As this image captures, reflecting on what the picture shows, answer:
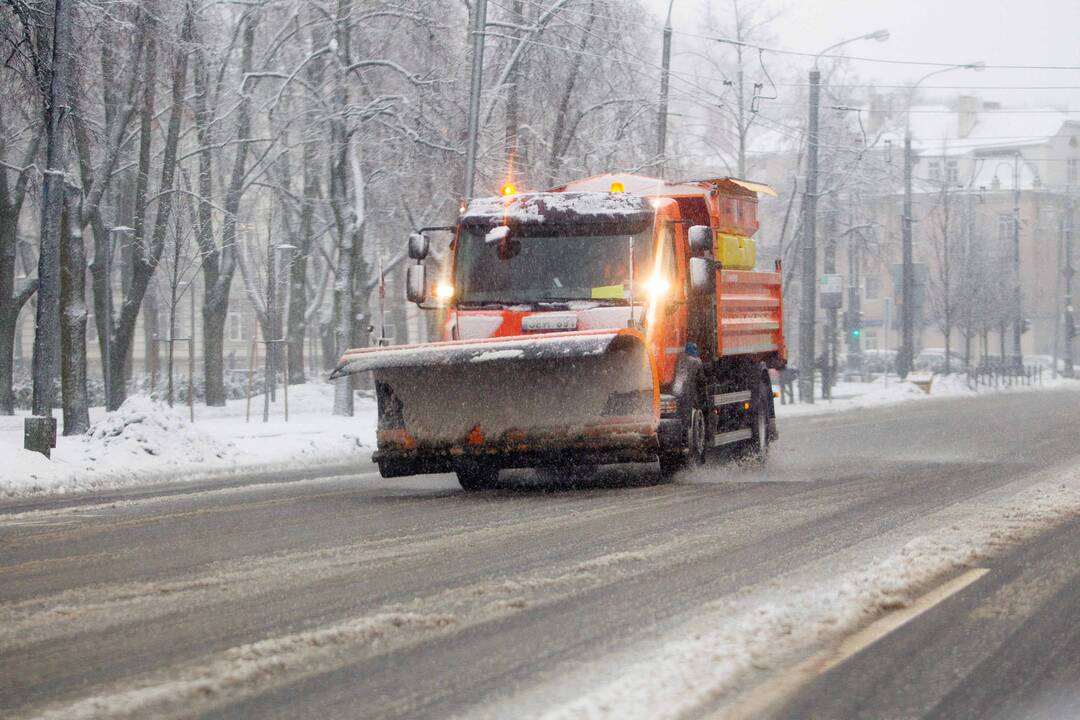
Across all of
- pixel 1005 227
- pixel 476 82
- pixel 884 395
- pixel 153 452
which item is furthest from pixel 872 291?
pixel 153 452

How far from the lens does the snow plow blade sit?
14289 mm

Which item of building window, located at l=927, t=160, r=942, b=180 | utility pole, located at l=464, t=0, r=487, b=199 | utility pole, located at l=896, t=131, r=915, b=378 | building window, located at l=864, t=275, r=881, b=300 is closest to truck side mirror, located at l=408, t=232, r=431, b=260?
utility pole, located at l=464, t=0, r=487, b=199

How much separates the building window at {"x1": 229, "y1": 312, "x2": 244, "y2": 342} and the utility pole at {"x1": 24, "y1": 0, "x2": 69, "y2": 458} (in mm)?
62963

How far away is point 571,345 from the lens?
13.7m

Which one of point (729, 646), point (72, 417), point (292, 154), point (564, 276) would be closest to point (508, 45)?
point (292, 154)

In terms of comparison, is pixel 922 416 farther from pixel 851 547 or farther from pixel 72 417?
pixel 851 547

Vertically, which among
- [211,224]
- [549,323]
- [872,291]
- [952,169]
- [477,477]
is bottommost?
[477,477]

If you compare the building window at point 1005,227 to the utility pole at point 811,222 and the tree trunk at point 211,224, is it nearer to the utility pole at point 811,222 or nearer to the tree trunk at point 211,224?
the utility pole at point 811,222

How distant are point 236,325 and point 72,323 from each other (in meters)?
58.5

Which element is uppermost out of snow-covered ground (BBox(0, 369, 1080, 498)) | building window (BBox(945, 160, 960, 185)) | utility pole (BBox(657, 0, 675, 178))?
building window (BBox(945, 160, 960, 185))

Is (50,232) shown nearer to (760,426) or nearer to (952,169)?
(760,426)

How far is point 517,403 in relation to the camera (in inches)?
571

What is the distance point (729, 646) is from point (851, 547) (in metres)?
3.60

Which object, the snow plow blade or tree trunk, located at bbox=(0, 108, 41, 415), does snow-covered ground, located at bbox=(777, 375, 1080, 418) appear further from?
the snow plow blade
